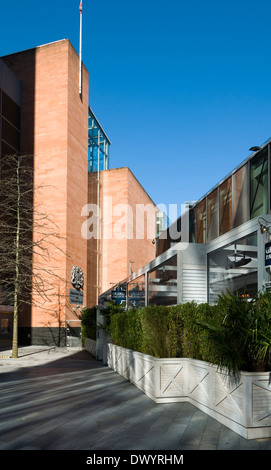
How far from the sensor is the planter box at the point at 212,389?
5664 mm

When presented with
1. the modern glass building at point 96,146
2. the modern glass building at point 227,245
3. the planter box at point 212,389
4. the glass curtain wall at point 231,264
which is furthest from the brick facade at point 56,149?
the planter box at point 212,389

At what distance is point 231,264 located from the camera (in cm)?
1455

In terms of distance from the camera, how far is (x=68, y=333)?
29.4 metres

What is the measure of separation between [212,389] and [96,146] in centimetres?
3912

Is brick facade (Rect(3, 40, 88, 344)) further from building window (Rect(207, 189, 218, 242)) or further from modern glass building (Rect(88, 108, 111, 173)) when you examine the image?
building window (Rect(207, 189, 218, 242))

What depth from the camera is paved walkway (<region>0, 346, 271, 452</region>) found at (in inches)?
218

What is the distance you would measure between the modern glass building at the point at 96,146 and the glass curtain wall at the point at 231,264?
91.3ft

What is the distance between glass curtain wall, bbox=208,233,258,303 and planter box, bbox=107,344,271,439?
159 inches

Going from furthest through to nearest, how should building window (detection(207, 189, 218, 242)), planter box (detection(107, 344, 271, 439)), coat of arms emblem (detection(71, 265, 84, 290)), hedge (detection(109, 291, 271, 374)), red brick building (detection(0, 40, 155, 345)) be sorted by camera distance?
coat of arms emblem (detection(71, 265, 84, 290)) < red brick building (detection(0, 40, 155, 345)) < building window (detection(207, 189, 218, 242)) < hedge (detection(109, 291, 271, 374)) < planter box (detection(107, 344, 271, 439))

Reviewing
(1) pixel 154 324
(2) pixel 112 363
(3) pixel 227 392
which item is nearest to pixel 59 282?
(2) pixel 112 363

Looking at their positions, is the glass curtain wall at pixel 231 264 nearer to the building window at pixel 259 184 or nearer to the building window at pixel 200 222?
the building window at pixel 259 184

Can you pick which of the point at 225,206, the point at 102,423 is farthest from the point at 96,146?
the point at 102,423

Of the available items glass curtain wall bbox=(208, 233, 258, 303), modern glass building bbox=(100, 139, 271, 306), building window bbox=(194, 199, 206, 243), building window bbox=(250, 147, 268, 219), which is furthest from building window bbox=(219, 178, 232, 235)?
glass curtain wall bbox=(208, 233, 258, 303)
